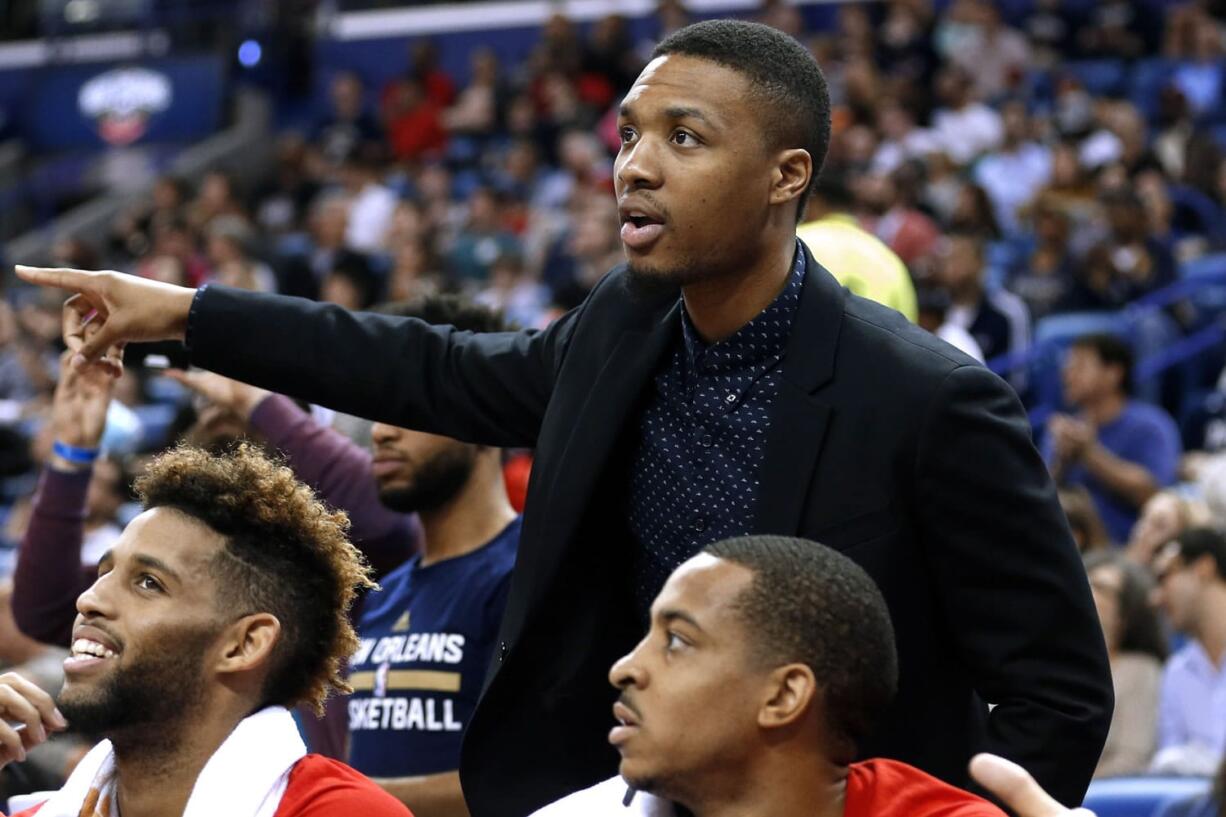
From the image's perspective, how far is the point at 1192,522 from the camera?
6062 millimetres

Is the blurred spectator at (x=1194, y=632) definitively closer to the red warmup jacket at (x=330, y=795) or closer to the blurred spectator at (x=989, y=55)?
the red warmup jacket at (x=330, y=795)

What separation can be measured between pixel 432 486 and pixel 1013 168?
7886 millimetres

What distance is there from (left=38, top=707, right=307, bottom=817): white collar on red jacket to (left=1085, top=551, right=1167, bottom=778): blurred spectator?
3.21 m

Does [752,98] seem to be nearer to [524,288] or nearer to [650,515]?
[650,515]

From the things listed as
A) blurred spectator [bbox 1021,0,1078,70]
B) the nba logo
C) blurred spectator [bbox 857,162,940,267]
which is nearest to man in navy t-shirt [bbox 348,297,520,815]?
the nba logo

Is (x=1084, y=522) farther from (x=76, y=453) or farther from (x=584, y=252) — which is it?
(x=584, y=252)

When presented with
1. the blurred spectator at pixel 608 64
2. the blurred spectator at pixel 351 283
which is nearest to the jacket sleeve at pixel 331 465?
the blurred spectator at pixel 351 283

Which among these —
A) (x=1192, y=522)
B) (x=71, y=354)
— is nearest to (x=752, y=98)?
(x=71, y=354)

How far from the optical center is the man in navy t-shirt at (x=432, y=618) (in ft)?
11.6

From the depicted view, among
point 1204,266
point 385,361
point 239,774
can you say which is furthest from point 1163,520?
point 239,774

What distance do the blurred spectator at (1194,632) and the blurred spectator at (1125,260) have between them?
137 inches

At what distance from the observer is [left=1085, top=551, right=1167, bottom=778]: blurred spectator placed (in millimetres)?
5316

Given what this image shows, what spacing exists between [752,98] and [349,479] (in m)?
1.80

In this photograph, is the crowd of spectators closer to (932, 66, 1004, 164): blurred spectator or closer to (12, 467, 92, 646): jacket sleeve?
(932, 66, 1004, 164): blurred spectator
